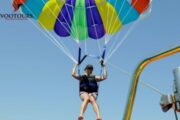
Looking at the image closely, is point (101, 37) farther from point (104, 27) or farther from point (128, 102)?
point (128, 102)

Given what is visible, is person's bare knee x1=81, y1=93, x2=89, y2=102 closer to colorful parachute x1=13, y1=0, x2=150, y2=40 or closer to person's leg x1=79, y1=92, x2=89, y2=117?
person's leg x1=79, y1=92, x2=89, y2=117

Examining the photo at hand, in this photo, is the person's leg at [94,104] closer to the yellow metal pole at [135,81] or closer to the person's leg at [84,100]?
the person's leg at [84,100]

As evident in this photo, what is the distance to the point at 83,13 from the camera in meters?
11.5

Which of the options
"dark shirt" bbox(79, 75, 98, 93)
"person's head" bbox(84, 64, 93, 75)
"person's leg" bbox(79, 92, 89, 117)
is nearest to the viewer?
"person's leg" bbox(79, 92, 89, 117)

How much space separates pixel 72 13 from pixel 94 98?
167 inches

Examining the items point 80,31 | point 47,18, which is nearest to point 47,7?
point 47,18

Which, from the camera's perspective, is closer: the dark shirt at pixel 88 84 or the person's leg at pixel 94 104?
the person's leg at pixel 94 104

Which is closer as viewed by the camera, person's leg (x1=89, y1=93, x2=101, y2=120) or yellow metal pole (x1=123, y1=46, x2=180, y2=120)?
yellow metal pole (x1=123, y1=46, x2=180, y2=120)

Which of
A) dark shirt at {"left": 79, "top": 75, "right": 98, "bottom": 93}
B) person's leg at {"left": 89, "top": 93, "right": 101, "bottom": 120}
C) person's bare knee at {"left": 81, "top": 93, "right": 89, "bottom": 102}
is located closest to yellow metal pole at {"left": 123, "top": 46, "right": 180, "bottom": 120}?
person's leg at {"left": 89, "top": 93, "right": 101, "bottom": 120}

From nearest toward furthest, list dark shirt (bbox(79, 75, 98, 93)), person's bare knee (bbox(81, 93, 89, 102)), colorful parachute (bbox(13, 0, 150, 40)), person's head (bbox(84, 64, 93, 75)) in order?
person's bare knee (bbox(81, 93, 89, 102)) → dark shirt (bbox(79, 75, 98, 93)) → person's head (bbox(84, 64, 93, 75)) → colorful parachute (bbox(13, 0, 150, 40))

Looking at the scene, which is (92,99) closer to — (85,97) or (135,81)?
(85,97)

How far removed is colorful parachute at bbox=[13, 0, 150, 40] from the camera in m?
11.3

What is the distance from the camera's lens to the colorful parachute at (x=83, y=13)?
11281 mm

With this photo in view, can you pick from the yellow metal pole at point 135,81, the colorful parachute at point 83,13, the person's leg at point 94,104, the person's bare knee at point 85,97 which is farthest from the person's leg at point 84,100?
the yellow metal pole at point 135,81
